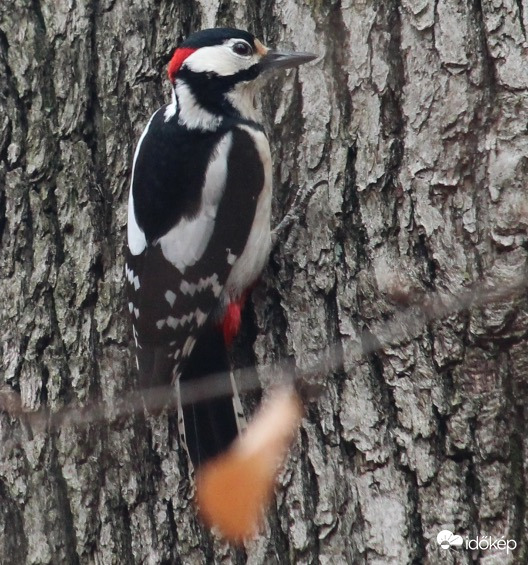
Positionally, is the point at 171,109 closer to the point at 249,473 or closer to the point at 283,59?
the point at 283,59

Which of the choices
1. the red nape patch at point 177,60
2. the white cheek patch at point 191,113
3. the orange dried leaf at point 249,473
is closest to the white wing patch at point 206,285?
the orange dried leaf at point 249,473

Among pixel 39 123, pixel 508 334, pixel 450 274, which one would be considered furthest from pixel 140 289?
pixel 508 334

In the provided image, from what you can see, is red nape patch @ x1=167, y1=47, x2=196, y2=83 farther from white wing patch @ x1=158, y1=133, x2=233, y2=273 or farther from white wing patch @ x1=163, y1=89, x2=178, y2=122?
white wing patch @ x1=158, y1=133, x2=233, y2=273

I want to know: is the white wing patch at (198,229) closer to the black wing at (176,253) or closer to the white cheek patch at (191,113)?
the black wing at (176,253)

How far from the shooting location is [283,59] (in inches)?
105

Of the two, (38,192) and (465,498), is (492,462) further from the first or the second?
(38,192)

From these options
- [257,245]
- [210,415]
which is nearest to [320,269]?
[257,245]

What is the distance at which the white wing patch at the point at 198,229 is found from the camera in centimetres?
277

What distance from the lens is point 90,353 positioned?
2627mm

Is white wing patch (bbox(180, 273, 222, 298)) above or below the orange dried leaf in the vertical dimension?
above

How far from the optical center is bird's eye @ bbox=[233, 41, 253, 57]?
2756mm

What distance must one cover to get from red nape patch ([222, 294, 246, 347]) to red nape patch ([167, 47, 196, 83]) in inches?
29.7

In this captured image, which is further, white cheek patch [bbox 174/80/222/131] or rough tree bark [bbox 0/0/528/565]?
white cheek patch [bbox 174/80/222/131]

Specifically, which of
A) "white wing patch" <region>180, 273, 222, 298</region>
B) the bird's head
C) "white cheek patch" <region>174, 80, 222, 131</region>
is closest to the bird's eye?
the bird's head
